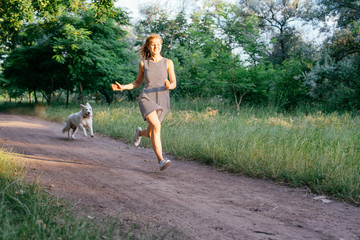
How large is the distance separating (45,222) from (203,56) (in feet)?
53.1

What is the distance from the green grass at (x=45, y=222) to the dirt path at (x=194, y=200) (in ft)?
0.82

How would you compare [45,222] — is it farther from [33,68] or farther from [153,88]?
[33,68]

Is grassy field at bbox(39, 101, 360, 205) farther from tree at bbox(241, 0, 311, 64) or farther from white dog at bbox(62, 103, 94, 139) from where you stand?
tree at bbox(241, 0, 311, 64)

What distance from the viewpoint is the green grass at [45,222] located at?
86.8 inches

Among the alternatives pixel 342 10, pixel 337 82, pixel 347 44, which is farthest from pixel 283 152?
pixel 342 10

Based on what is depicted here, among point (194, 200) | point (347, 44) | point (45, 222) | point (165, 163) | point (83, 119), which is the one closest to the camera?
point (45, 222)

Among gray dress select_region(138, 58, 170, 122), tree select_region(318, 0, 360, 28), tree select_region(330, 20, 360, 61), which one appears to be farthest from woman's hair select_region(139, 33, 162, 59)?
tree select_region(318, 0, 360, 28)

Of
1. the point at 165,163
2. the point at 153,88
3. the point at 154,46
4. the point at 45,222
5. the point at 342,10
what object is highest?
the point at 342,10

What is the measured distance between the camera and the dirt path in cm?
290

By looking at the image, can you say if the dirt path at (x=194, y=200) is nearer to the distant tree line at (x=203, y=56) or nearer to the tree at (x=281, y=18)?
the distant tree line at (x=203, y=56)

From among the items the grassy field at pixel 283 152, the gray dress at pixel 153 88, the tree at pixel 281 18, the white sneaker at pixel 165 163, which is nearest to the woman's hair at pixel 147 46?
Result: the gray dress at pixel 153 88

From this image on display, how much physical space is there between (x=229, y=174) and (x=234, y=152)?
54cm

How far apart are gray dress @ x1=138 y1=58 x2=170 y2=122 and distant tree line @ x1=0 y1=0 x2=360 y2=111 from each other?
667 centimetres

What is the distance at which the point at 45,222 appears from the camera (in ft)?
8.25
